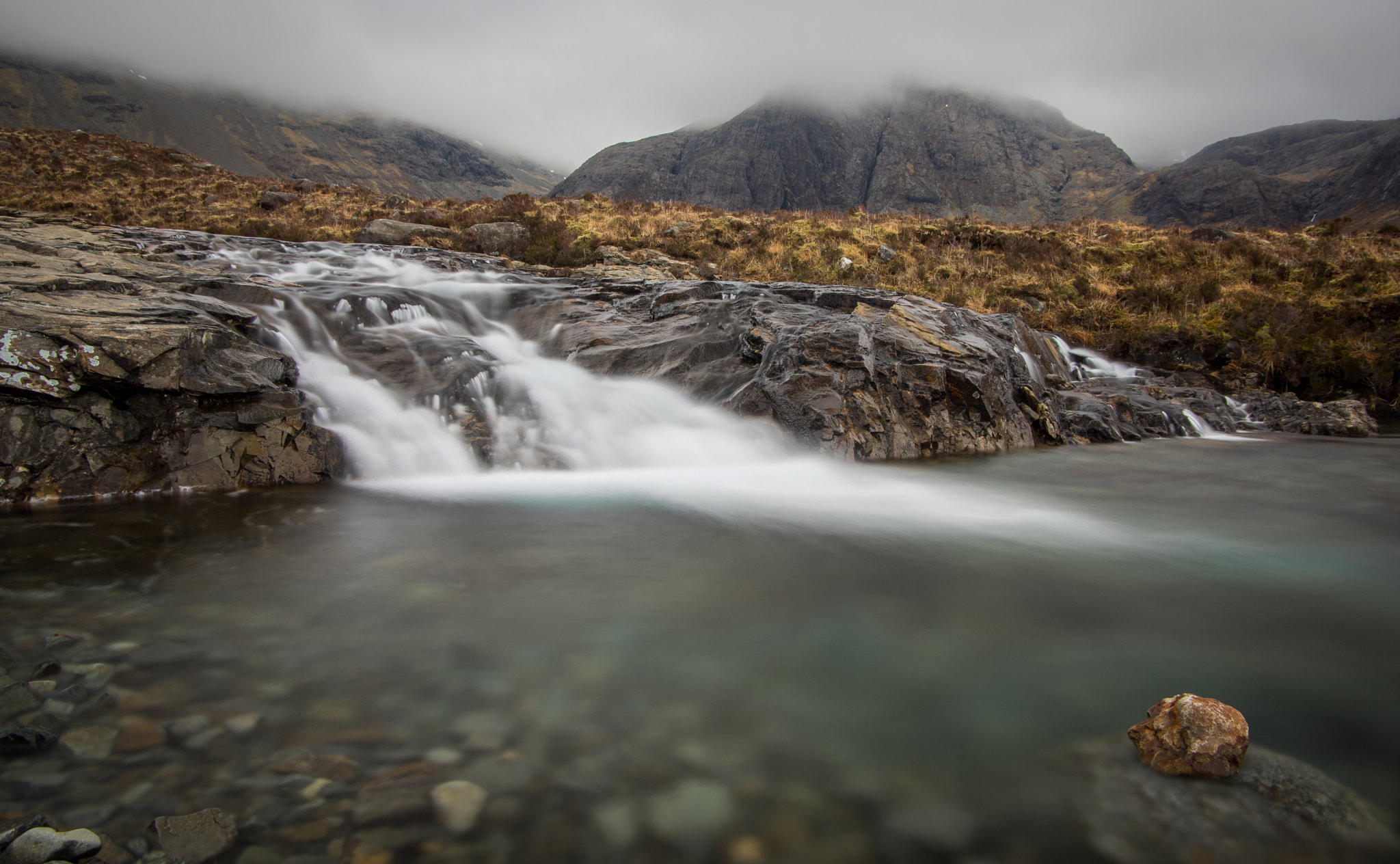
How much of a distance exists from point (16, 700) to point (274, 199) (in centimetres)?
2300

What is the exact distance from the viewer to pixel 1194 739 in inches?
77.1

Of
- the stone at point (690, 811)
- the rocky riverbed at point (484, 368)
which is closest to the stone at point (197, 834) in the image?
the stone at point (690, 811)

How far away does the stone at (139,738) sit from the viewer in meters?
1.97

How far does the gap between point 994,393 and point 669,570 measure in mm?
7254

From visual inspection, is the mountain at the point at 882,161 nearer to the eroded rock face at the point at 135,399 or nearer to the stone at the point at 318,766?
the eroded rock face at the point at 135,399

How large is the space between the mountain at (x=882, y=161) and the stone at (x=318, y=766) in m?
81.7

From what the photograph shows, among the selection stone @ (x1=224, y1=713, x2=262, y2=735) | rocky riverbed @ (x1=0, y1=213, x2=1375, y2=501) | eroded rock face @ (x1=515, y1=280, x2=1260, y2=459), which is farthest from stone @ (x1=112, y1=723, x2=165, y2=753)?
eroded rock face @ (x1=515, y1=280, x2=1260, y2=459)

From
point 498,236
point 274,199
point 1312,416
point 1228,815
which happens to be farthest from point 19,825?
point 274,199

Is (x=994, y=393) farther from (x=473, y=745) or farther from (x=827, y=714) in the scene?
(x=473, y=745)

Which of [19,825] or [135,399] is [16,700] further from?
[135,399]

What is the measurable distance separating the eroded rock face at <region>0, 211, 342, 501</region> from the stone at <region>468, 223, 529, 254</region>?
10719mm

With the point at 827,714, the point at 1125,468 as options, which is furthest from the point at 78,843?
the point at 1125,468

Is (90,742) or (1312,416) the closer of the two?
(90,742)

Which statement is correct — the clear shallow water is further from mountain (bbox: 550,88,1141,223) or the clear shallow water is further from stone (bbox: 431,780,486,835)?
mountain (bbox: 550,88,1141,223)
